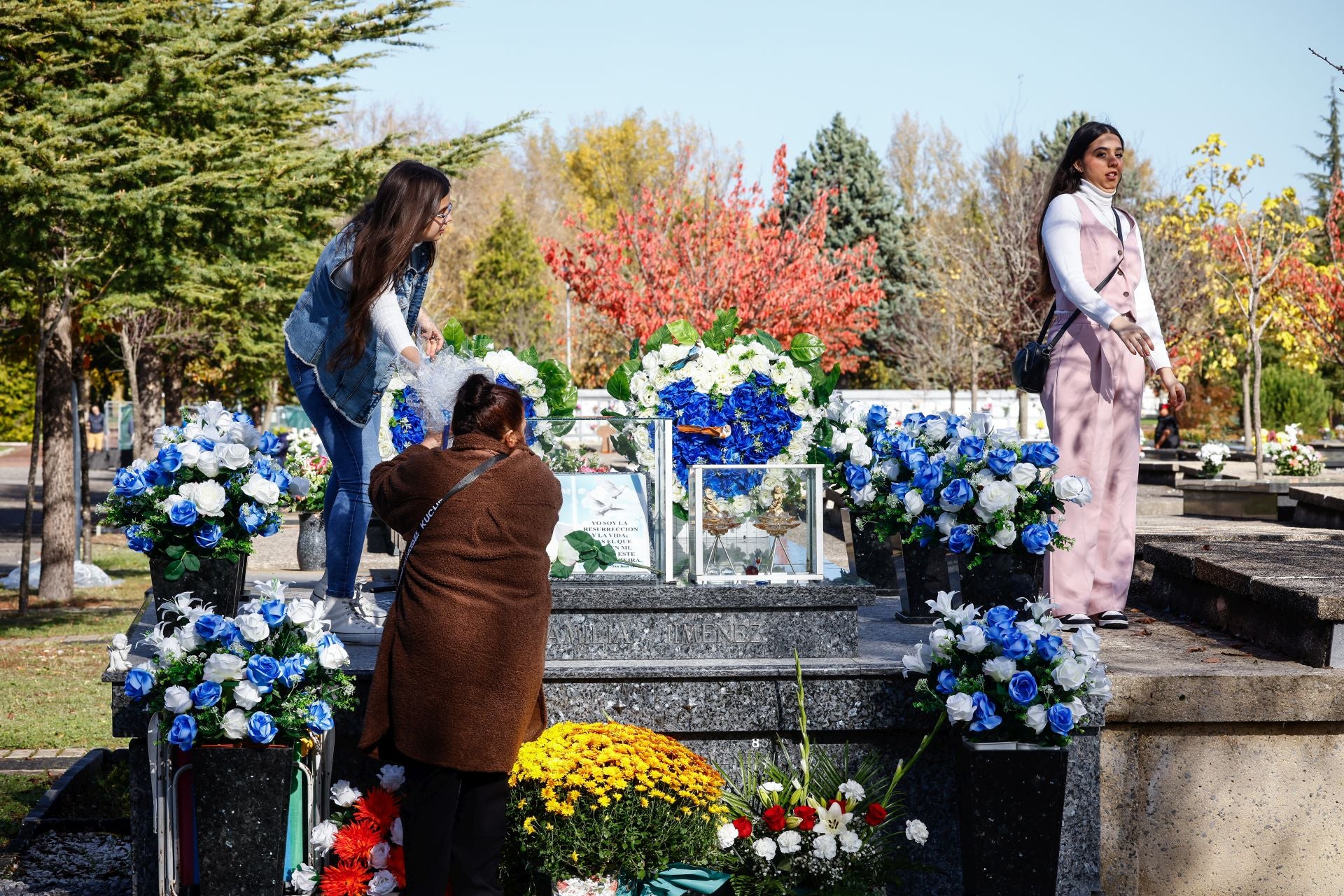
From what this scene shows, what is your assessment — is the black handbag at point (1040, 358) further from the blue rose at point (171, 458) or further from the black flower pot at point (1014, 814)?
the blue rose at point (171, 458)

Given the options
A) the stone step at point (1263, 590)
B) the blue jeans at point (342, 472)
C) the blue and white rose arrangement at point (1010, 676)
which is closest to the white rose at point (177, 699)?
the blue jeans at point (342, 472)

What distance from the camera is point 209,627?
140 inches

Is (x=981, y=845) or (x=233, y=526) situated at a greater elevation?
(x=233, y=526)

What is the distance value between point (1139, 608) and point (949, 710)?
8.36 ft

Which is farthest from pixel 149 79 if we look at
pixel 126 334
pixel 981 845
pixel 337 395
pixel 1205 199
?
pixel 1205 199

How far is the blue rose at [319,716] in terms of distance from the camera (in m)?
3.54

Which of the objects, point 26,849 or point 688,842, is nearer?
point 688,842

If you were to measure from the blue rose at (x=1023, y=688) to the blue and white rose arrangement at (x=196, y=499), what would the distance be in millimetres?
2260

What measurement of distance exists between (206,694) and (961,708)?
203cm

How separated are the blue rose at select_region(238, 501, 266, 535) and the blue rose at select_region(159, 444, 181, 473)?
24 cm

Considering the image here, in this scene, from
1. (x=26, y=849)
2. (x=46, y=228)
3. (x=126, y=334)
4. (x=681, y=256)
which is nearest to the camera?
(x=26, y=849)

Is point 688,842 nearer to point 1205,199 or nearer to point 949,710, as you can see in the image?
point 949,710

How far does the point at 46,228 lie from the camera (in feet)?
31.0

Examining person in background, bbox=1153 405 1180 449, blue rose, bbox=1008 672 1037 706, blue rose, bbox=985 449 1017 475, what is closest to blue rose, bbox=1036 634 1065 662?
blue rose, bbox=1008 672 1037 706
